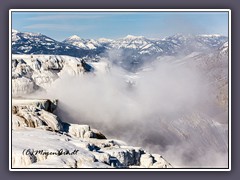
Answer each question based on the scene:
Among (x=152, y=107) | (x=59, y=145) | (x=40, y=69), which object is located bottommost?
(x=59, y=145)

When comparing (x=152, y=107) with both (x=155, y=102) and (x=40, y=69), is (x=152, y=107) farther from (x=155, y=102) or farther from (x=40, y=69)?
(x=40, y=69)

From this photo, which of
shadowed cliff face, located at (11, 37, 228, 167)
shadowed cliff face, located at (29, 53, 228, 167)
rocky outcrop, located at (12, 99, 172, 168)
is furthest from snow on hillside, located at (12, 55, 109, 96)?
rocky outcrop, located at (12, 99, 172, 168)

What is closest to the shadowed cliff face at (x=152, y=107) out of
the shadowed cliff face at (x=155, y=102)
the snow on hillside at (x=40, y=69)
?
the shadowed cliff face at (x=155, y=102)

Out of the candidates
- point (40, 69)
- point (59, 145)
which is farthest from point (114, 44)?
point (59, 145)

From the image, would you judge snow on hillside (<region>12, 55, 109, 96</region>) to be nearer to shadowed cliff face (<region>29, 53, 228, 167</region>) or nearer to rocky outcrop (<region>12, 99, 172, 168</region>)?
shadowed cliff face (<region>29, 53, 228, 167</region>)

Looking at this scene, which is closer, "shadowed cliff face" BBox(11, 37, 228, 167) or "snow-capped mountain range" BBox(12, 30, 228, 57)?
"snow-capped mountain range" BBox(12, 30, 228, 57)

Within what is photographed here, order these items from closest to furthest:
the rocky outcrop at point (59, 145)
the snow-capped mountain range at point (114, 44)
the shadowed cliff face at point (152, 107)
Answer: the rocky outcrop at point (59, 145) → the snow-capped mountain range at point (114, 44) → the shadowed cliff face at point (152, 107)

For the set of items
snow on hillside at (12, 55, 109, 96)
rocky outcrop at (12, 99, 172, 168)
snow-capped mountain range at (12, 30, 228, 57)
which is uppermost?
snow-capped mountain range at (12, 30, 228, 57)

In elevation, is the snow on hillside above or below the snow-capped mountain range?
below

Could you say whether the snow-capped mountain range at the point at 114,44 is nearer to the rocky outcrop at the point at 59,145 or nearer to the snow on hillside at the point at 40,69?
the snow on hillside at the point at 40,69
